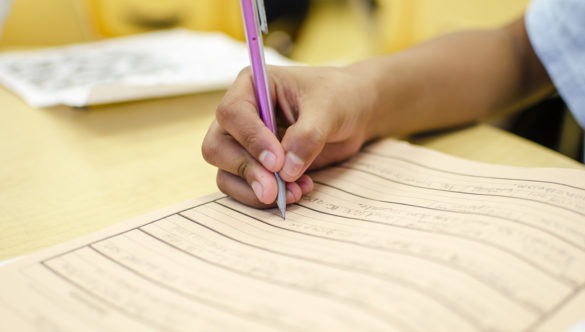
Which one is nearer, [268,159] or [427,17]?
[268,159]

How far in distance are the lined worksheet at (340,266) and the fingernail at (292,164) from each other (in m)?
0.03

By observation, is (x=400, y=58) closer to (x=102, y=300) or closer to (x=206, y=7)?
(x=102, y=300)

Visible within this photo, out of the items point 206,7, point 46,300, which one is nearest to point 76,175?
point 46,300

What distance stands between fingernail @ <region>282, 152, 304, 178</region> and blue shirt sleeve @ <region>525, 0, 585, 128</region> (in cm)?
35

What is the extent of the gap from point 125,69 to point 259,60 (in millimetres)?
452

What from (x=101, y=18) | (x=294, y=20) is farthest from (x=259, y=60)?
(x=294, y=20)

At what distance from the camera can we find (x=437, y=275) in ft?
0.94

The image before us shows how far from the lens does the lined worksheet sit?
267mm

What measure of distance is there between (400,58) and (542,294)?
357 millimetres

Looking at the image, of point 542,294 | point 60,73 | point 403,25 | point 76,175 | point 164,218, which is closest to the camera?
point 542,294

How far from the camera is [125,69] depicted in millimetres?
786

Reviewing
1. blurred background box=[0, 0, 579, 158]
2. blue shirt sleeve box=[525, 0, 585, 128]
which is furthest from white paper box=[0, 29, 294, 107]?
blue shirt sleeve box=[525, 0, 585, 128]

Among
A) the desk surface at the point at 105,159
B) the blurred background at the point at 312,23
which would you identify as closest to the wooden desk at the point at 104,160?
the desk surface at the point at 105,159

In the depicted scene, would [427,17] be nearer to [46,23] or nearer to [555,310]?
[46,23]
